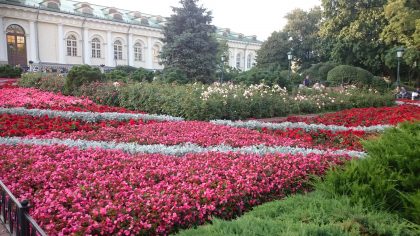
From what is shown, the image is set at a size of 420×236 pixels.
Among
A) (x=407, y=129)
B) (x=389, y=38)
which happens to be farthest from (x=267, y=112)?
(x=389, y=38)

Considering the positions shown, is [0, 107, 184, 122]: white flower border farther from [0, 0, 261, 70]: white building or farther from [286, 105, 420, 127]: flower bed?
[0, 0, 261, 70]: white building

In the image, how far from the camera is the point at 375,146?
11.7ft

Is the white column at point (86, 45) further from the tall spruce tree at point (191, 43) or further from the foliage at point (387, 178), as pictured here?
the foliage at point (387, 178)

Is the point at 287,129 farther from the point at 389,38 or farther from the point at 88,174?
the point at 389,38

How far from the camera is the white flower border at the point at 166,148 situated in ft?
16.3

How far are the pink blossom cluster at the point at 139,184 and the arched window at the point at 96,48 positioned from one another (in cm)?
3500

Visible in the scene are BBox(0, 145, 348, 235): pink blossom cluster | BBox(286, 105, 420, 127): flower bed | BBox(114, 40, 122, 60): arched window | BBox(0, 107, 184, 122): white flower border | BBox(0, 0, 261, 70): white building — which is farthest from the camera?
BBox(114, 40, 122, 60): arched window

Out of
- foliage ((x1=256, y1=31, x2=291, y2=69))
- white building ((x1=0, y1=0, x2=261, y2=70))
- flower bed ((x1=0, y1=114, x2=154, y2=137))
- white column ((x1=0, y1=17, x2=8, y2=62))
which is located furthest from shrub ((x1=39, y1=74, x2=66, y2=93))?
foliage ((x1=256, y1=31, x2=291, y2=69))

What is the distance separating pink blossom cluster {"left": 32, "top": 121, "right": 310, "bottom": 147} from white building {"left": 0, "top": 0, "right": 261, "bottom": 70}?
2693cm

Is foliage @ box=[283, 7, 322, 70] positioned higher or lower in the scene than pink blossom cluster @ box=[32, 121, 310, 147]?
higher

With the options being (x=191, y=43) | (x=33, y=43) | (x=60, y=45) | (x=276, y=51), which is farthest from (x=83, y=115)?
(x=60, y=45)

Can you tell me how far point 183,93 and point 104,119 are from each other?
2378 mm

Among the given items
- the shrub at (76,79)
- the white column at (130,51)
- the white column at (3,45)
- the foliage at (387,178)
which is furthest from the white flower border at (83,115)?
the white column at (130,51)

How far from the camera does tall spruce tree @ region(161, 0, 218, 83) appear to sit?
62.4 feet
